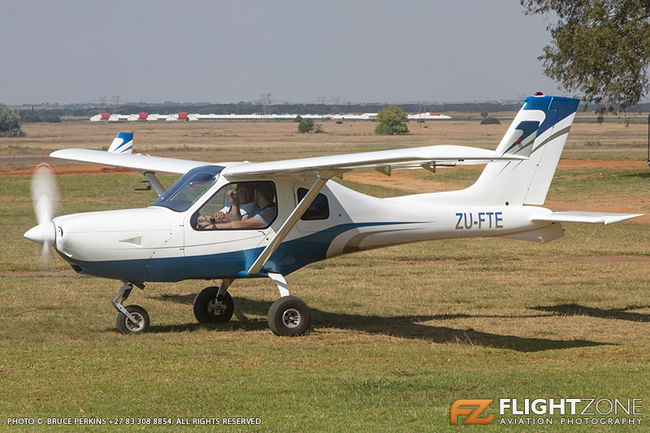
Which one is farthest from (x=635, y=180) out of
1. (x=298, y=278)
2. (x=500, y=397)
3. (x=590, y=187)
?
(x=500, y=397)

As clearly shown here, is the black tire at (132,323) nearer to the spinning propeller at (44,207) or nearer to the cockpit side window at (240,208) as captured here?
the spinning propeller at (44,207)

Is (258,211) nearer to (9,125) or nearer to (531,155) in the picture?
(531,155)

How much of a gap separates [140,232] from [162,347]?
5.27ft

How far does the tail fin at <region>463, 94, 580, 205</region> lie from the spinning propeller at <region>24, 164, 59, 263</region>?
6304 millimetres

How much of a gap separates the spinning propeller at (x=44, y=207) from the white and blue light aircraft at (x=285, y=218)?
0.02 metres

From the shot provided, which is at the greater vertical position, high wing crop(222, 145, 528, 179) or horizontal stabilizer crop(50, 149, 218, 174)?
high wing crop(222, 145, 528, 179)

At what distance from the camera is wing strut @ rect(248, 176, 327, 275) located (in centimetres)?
1223

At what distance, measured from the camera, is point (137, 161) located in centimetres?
1513

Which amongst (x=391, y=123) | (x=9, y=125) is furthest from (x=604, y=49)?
(x=9, y=125)

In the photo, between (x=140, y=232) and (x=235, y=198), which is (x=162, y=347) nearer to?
(x=140, y=232)

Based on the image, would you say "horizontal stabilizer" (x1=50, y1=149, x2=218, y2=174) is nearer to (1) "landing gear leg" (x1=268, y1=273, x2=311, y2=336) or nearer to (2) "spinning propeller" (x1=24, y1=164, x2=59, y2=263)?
(2) "spinning propeller" (x1=24, y1=164, x2=59, y2=263)

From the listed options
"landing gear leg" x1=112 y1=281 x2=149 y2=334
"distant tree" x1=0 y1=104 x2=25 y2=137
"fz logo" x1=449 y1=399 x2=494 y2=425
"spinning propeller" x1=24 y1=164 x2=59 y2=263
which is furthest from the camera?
"distant tree" x1=0 y1=104 x2=25 y2=137

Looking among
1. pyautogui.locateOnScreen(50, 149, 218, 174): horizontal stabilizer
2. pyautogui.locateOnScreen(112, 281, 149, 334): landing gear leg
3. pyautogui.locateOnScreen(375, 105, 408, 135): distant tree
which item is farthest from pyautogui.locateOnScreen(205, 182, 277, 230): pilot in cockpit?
pyautogui.locateOnScreen(375, 105, 408, 135): distant tree

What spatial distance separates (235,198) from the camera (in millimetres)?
12609
